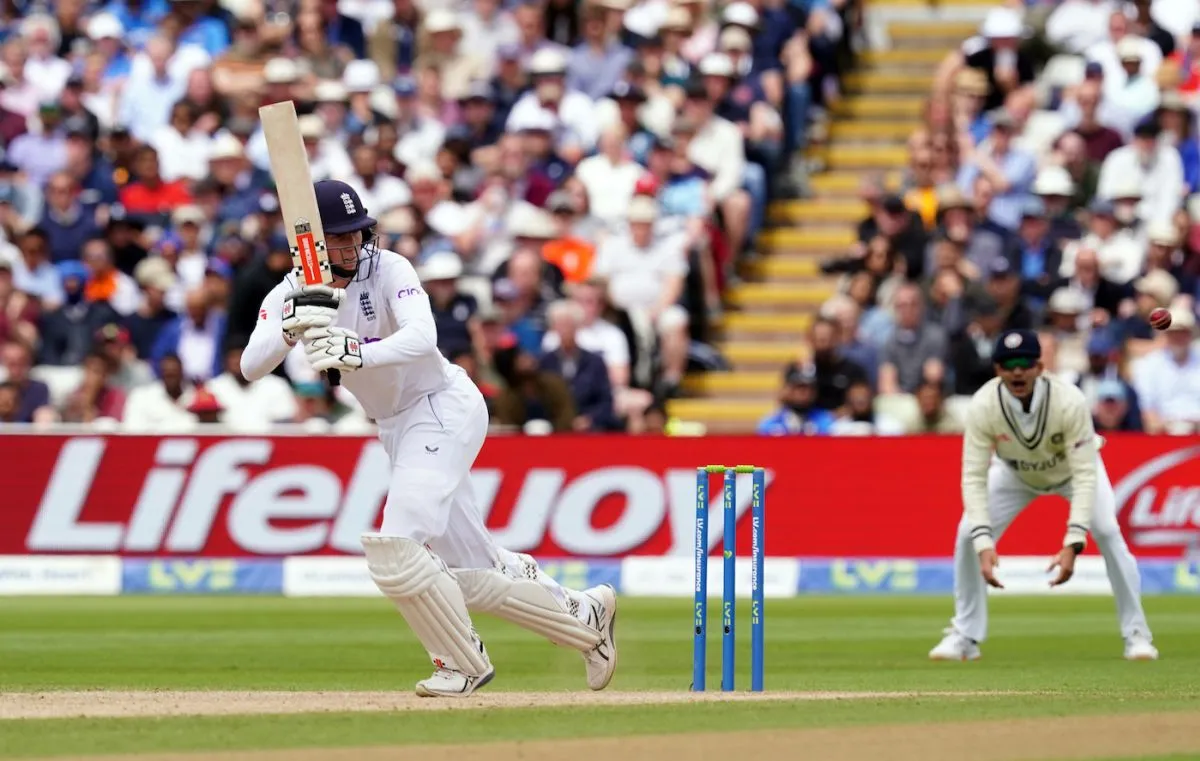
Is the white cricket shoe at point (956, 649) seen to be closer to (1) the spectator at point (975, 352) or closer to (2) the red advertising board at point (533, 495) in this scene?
(2) the red advertising board at point (533, 495)

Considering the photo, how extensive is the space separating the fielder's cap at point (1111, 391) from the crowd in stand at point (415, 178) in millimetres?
3233

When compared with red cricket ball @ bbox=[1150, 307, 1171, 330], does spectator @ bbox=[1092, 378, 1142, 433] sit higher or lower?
lower

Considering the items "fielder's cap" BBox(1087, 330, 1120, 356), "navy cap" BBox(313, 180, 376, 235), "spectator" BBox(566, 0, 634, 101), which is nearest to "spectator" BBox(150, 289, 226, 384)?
"spectator" BBox(566, 0, 634, 101)

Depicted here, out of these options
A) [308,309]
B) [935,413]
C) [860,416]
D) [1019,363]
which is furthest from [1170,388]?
[308,309]

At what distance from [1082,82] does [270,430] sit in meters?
7.12

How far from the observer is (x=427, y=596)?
8.35 metres

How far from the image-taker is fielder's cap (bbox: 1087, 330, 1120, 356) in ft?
52.4

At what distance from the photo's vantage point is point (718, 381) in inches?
713

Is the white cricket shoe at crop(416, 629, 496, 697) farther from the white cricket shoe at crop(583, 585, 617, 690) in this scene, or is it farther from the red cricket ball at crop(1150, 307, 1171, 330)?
the red cricket ball at crop(1150, 307, 1171, 330)

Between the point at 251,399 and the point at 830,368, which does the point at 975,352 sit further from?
the point at 251,399

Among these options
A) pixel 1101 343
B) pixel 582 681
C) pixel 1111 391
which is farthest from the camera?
pixel 1101 343

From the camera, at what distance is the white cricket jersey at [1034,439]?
1081cm

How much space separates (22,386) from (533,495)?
4.07 m

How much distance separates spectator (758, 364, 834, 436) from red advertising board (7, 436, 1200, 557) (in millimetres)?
602
